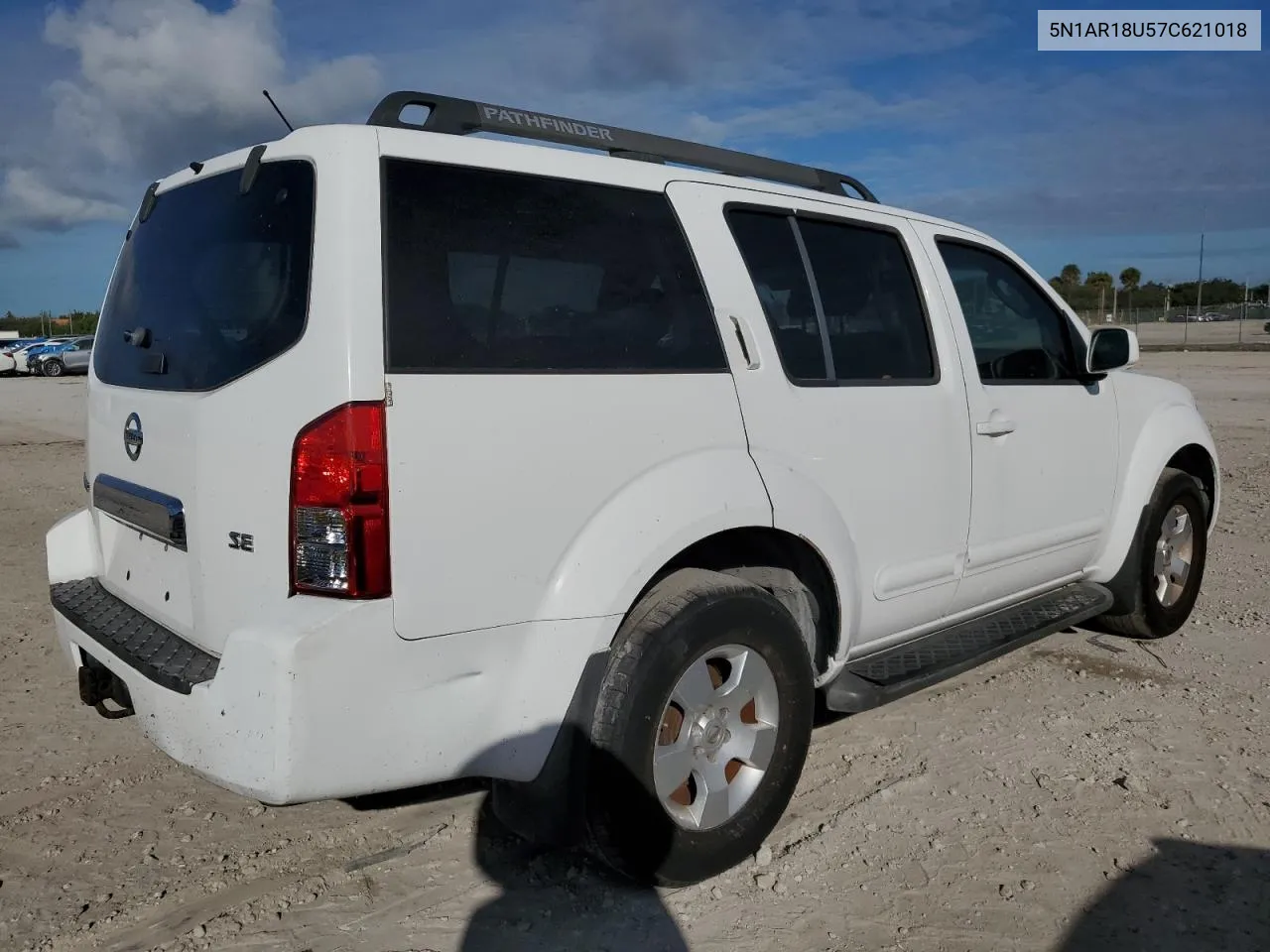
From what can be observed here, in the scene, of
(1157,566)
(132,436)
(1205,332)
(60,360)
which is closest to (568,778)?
(132,436)

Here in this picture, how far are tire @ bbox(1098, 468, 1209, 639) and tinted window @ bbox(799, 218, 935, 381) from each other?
5.97 ft

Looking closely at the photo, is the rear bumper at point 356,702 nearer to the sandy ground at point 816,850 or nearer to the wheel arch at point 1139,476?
the sandy ground at point 816,850

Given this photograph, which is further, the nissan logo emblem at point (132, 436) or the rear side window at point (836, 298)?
the rear side window at point (836, 298)

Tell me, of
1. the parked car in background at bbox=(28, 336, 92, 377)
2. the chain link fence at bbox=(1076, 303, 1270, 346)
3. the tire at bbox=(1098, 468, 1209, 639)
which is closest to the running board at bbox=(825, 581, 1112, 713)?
the tire at bbox=(1098, 468, 1209, 639)

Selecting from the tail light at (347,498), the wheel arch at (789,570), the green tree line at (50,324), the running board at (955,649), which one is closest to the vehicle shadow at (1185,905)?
the running board at (955,649)

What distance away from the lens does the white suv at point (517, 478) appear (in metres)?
2.33

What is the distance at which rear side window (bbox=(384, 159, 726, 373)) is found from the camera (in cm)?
244

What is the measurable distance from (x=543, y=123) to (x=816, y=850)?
2.34m

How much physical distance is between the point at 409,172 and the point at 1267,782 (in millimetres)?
3408

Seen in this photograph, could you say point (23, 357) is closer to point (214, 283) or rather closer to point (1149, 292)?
point (214, 283)

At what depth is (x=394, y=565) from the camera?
2311mm

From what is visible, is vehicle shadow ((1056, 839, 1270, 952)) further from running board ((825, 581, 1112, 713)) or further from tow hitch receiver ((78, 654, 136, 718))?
tow hitch receiver ((78, 654, 136, 718))

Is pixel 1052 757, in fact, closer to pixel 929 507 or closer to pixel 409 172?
pixel 929 507

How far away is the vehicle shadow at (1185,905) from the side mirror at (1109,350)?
6.63 ft
